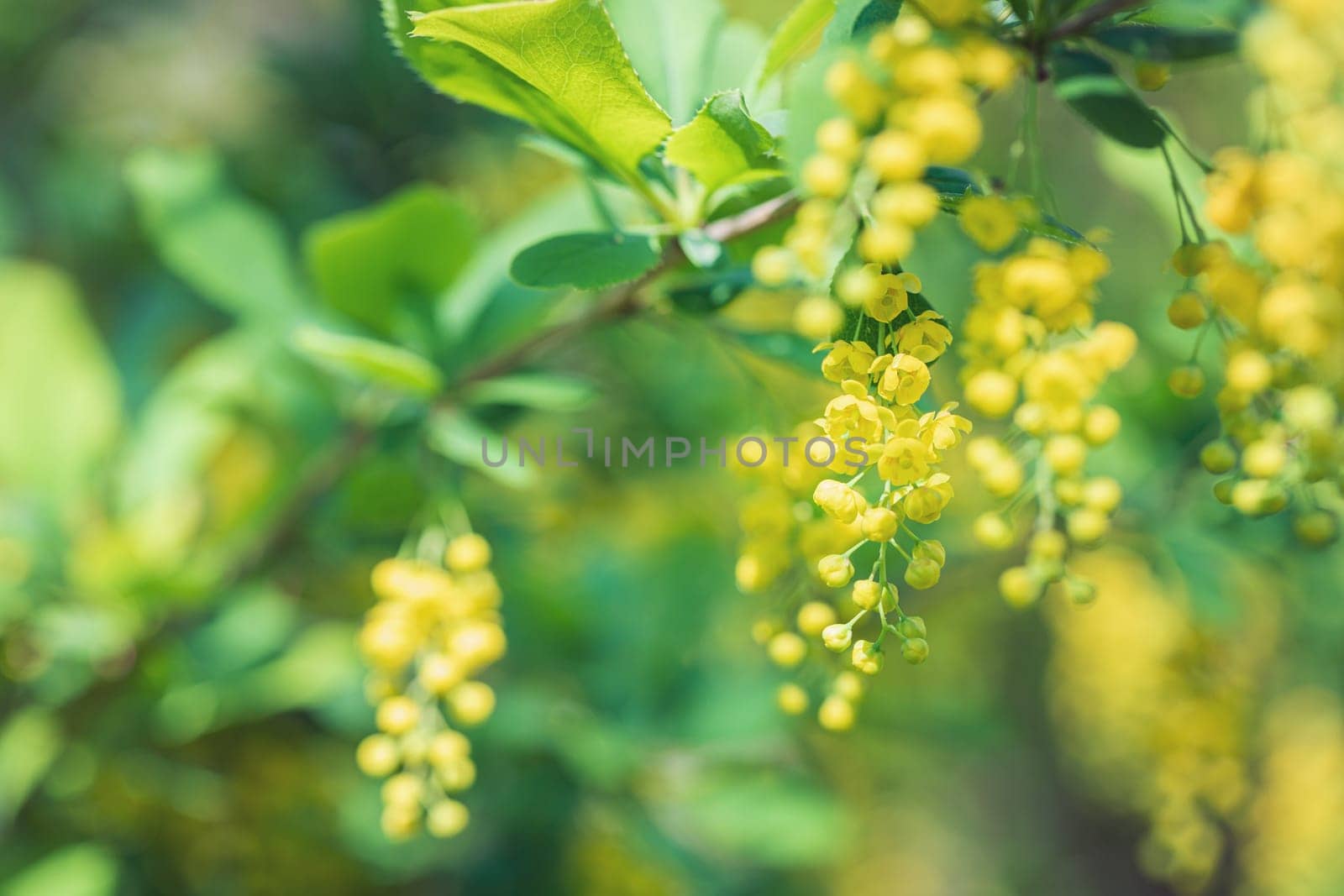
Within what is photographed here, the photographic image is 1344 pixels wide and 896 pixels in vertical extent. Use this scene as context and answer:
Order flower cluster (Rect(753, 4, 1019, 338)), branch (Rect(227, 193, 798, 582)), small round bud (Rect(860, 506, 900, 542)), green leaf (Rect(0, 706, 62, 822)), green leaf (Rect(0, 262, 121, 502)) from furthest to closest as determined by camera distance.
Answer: green leaf (Rect(0, 262, 121, 502)), green leaf (Rect(0, 706, 62, 822)), branch (Rect(227, 193, 798, 582)), small round bud (Rect(860, 506, 900, 542)), flower cluster (Rect(753, 4, 1019, 338))

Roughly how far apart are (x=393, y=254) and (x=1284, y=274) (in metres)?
0.87

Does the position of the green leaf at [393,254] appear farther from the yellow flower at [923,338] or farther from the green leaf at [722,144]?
the yellow flower at [923,338]

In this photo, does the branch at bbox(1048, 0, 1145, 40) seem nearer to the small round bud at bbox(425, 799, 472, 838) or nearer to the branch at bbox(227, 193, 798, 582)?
the branch at bbox(227, 193, 798, 582)

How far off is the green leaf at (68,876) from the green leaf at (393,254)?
1001 millimetres

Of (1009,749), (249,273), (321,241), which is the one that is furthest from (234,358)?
(1009,749)

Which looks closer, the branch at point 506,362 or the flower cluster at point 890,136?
the flower cluster at point 890,136

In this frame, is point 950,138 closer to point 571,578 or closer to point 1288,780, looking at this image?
point 571,578

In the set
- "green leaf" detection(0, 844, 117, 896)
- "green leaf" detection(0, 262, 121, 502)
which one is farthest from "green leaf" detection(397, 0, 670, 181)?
"green leaf" detection(0, 844, 117, 896)

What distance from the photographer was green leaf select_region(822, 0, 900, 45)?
0.68m

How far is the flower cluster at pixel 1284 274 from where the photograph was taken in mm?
596

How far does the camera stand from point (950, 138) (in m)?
0.57

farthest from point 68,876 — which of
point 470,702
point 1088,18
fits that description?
point 1088,18

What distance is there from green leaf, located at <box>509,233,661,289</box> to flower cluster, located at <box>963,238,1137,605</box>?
0.95 feet

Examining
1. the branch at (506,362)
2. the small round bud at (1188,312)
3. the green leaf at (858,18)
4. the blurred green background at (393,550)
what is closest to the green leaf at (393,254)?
the blurred green background at (393,550)
